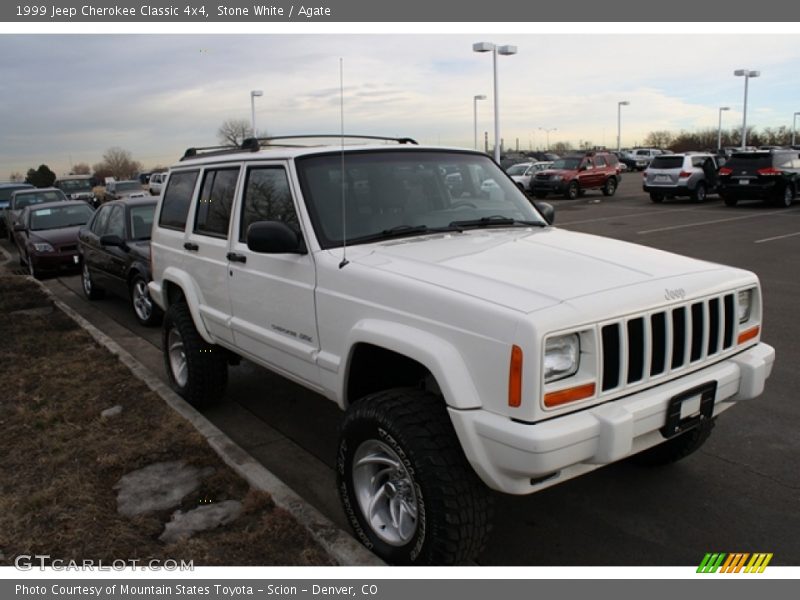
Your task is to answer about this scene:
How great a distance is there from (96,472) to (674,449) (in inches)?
143

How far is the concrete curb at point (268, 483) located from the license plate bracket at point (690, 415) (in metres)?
1.47

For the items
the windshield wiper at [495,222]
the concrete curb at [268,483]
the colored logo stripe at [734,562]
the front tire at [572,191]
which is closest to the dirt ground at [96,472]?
the concrete curb at [268,483]

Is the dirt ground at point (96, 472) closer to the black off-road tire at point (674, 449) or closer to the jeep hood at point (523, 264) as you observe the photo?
the jeep hood at point (523, 264)

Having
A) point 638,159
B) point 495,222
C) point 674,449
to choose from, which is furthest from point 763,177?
point 638,159

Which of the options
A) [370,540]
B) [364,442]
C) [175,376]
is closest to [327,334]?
[364,442]

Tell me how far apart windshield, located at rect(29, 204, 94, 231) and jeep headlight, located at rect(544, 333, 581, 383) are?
1305 centimetres

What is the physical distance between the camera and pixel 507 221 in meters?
4.30

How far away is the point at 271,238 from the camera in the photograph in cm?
360

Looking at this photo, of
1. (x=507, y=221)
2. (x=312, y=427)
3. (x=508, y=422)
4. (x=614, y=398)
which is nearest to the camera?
(x=508, y=422)

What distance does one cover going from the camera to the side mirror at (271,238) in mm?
3598

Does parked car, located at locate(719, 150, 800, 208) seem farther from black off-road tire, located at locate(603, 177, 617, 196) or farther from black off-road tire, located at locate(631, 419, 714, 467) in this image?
black off-road tire, located at locate(631, 419, 714, 467)

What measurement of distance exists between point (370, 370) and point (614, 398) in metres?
1.31

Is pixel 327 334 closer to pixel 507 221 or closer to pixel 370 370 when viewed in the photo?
pixel 370 370

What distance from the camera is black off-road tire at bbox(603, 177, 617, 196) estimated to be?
2996 centimetres
